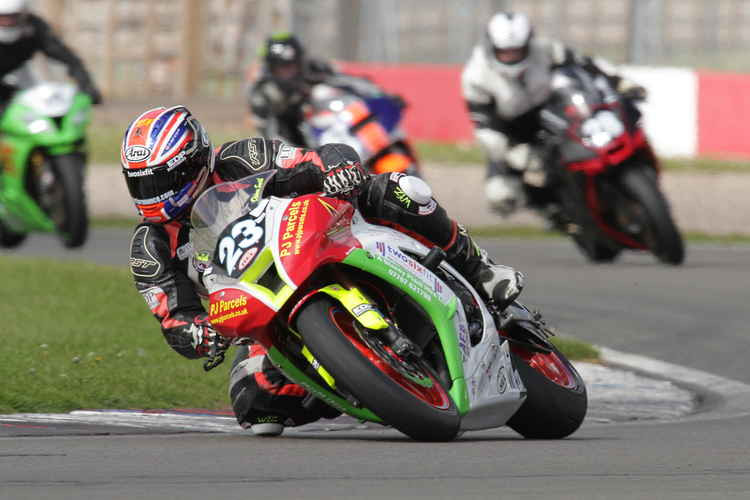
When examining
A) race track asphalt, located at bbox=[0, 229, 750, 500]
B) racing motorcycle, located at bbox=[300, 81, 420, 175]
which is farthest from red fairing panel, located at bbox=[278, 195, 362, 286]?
racing motorcycle, located at bbox=[300, 81, 420, 175]

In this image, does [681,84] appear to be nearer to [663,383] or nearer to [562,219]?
[562,219]

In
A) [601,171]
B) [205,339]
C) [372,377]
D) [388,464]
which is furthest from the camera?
[601,171]

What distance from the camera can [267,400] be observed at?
7008 millimetres

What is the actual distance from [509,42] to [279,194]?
24.8ft

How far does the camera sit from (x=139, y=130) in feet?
22.5

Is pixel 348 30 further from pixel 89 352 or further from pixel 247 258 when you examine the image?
pixel 247 258

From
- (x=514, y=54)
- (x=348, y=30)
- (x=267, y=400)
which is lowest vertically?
(x=348, y=30)

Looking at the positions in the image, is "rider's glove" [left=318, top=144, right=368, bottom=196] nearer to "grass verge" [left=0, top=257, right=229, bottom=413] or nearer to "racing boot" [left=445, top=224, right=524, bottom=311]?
"racing boot" [left=445, top=224, right=524, bottom=311]

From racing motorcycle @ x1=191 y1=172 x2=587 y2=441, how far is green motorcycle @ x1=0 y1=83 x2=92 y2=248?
26.0ft

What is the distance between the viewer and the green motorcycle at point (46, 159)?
14.5 m

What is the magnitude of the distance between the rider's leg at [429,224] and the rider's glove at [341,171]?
0.11 m

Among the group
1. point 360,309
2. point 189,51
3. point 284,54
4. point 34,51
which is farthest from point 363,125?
point 189,51

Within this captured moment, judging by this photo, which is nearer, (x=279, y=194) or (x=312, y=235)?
(x=312, y=235)

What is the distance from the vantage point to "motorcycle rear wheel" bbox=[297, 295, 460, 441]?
6.12 meters
